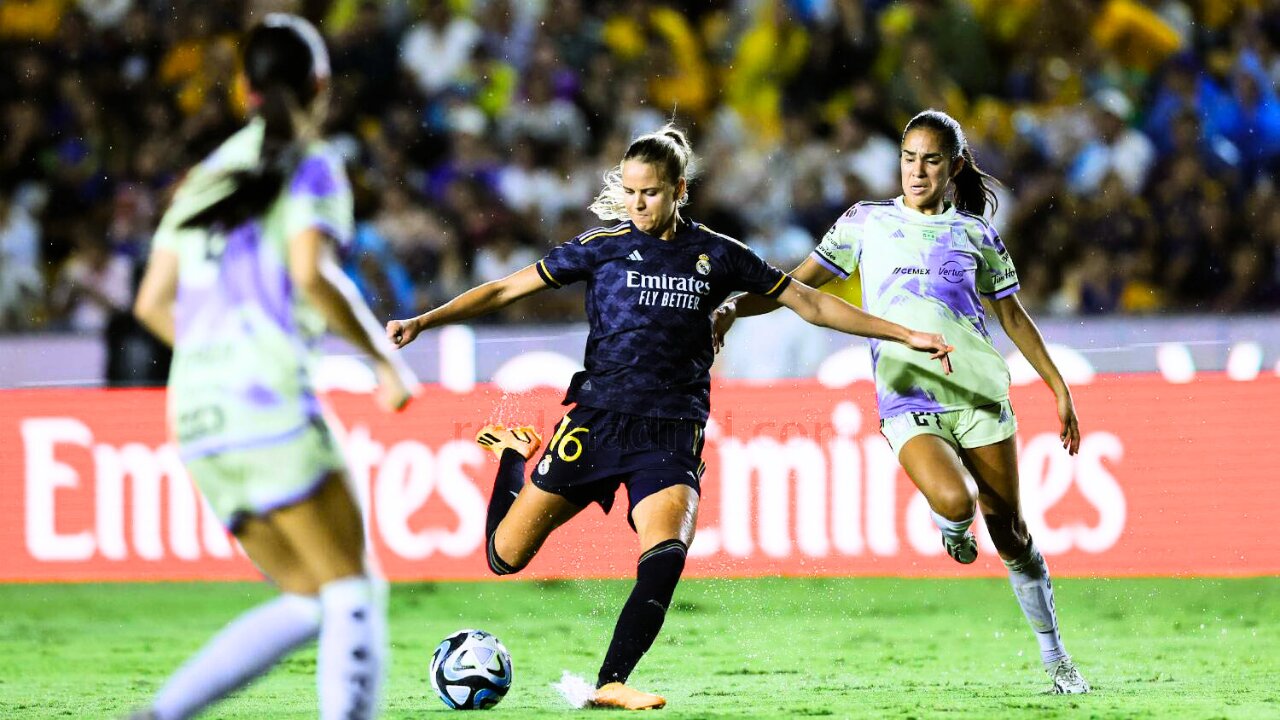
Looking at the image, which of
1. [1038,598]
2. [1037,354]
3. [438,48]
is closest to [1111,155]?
[438,48]

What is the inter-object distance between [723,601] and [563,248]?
338 cm

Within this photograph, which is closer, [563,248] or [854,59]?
[563,248]

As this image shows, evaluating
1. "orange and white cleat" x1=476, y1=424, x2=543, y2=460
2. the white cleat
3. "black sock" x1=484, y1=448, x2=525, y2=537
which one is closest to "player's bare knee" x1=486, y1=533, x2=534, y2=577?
"black sock" x1=484, y1=448, x2=525, y2=537

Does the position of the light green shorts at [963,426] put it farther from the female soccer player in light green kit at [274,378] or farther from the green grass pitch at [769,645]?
the female soccer player in light green kit at [274,378]

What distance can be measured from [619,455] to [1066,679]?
1735mm

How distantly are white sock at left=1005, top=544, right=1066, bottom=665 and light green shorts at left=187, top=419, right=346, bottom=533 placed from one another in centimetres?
311

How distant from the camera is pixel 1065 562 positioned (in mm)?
9094

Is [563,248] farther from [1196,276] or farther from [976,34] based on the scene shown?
[976,34]

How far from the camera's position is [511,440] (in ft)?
21.4

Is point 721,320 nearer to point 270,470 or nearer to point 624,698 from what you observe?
point 624,698

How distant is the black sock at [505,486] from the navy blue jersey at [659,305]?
2.14 feet

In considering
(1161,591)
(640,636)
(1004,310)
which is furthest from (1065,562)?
(640,636)

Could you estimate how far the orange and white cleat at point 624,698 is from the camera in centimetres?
549

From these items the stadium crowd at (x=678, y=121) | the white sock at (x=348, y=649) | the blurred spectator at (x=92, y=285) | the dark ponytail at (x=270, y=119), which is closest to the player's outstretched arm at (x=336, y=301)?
the dark ponytail at (x=270, y=119)
